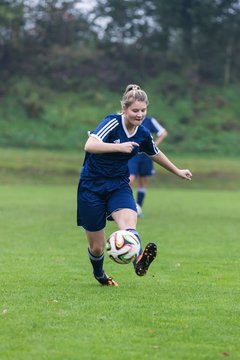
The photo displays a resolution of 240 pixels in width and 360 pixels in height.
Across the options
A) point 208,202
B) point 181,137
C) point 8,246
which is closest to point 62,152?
point 181,137

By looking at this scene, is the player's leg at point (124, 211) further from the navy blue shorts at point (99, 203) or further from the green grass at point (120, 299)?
the green grass at point (120, 299)

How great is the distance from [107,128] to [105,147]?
33 centimetres

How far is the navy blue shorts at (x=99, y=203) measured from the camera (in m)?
7.70

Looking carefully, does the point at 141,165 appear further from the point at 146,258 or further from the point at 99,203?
the point at 146,258

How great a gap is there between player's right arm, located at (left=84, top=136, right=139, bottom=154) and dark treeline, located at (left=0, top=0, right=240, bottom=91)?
137 ft

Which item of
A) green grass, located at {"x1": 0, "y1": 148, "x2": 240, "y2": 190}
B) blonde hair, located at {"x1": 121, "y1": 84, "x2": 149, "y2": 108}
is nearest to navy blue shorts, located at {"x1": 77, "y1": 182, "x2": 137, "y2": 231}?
blonde hair, located at {"x1": 121, "y1": 84, "x2": 149, "y2": 108}

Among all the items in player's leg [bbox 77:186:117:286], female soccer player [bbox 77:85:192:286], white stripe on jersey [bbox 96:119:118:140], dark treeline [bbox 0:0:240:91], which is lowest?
dark treeline [bbox 0:0:240:91]

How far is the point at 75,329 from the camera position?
19.5 feet

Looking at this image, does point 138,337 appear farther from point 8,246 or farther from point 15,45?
point 15,45

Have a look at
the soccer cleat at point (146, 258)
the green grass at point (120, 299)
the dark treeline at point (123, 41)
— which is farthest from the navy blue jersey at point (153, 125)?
the dark treeline at point (123, 41)

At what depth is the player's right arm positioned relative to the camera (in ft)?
23.5

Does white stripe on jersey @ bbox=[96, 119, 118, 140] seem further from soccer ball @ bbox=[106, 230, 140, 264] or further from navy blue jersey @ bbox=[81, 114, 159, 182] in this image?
soccer ball @ bbox=[106, 230, 140, 264]

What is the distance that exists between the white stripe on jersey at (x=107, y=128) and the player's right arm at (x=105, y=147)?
69mm

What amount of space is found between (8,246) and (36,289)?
3.90 m
